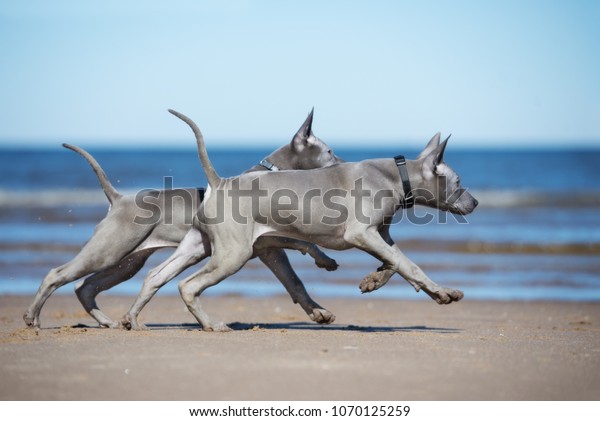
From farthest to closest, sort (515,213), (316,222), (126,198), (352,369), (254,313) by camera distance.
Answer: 1. (515,213)
2. (254,313)
3. (126,198)
4. (316,222)
5. (352,369)

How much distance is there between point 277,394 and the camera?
18.1ft

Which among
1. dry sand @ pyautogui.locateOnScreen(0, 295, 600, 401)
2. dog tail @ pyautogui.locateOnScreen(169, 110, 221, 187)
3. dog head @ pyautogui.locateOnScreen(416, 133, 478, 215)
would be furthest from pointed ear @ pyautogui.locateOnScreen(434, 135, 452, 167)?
dog tail @ pyautogui.locateOnScreen(169, 110, 221, 187)

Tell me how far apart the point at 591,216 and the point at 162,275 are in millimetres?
16573

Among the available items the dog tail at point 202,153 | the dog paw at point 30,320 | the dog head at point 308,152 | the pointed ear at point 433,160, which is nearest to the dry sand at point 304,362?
the dog paw at point 30,320

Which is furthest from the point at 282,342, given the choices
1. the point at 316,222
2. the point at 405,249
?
the point at 405,249

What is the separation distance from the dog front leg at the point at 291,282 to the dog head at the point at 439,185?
1.39 meters

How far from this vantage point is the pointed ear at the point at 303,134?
922cm

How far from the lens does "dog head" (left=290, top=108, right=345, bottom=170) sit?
930 cm

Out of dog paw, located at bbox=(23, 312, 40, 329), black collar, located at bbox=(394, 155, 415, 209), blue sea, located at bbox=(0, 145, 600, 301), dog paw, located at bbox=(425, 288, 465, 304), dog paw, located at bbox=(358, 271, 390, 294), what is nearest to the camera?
dog paw, located at bbox=(425, 288, 465, 304)

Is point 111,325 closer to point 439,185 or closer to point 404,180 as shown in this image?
point 404,180

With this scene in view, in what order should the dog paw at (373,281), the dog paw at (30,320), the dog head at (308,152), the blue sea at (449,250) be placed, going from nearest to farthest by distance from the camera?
the dog paw at (373,281), the dog paw at (30,320), the dog head at (308,152), the blue sea at (449,250)

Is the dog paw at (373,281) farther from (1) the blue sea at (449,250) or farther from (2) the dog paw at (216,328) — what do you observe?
(1) the blue sea at (449,250)

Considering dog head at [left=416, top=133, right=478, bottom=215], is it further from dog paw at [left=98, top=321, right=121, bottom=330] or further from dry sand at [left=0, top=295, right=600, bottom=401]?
dog paw at [left=98, top=321, right=121, bottom=330]
